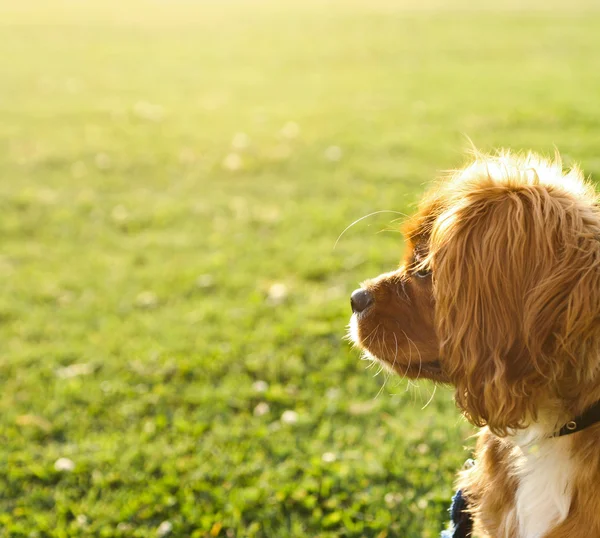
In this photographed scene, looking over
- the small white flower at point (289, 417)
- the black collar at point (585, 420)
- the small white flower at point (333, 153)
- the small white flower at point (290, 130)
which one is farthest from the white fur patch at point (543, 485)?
the small white flower at point (290, 130)

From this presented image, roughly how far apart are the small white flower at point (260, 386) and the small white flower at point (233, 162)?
208 inches

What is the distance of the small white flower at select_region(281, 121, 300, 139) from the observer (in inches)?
449

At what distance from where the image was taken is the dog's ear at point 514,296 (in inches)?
88.7

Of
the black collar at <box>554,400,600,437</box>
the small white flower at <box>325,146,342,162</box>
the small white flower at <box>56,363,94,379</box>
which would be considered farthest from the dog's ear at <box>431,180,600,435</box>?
the small white flower at <box>325,146,342,162</box>

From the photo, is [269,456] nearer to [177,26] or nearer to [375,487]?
[375,487]

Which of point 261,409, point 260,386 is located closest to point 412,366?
point 261,409

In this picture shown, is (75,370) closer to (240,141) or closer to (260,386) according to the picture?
(260,386)

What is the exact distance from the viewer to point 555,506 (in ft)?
7.88

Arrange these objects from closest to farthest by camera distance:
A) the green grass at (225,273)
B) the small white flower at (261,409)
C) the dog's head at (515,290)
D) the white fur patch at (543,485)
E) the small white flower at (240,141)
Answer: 1. the dog's head at (515,290)
2. the white fur patch at (543,485)
3. the green grass at (225,273)
4. the small white flower at (261,409)
5. the small white flower at (240,141)

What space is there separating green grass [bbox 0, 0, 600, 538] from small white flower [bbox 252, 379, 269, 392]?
35 mm

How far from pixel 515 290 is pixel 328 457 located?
8.00 ft

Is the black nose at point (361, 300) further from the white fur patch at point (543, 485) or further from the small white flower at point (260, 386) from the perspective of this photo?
the small white flower at point (260, 386)

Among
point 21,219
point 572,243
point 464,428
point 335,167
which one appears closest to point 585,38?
point 335,167

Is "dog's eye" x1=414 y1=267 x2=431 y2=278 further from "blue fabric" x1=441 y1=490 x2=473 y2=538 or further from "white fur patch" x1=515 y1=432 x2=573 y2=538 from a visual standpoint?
"blue fabric" x1=441 y1=490 x2=473 y2=538
